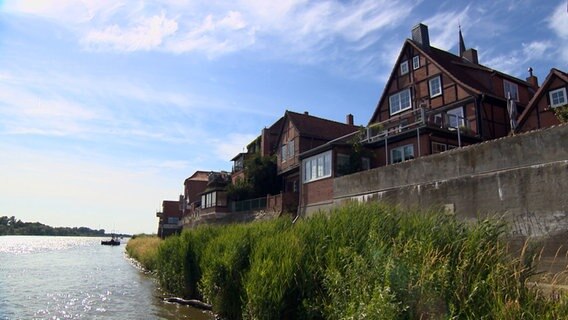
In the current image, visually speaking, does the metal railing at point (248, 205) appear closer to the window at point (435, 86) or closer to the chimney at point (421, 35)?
the window at point (435, 86)

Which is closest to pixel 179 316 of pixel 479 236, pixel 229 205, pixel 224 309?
pixel 224 309

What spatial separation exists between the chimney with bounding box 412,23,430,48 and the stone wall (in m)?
17.1

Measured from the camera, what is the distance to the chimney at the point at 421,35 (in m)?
31.1

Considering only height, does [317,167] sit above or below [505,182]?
above

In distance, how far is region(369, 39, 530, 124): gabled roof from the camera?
2595 centimetres

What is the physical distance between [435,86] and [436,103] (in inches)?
48.5

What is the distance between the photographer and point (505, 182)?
502 inches

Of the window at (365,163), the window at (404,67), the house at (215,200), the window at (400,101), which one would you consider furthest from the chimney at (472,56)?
the house at (215,200)

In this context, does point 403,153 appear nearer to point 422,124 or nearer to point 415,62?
point 422,124

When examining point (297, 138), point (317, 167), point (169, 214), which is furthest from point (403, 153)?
point (169, 214)

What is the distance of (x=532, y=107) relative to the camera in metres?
23.7

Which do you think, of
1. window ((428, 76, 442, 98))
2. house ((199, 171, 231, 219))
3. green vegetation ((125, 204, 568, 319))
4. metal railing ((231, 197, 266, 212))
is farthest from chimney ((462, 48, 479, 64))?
green vegetation ((125, 204, 568, 319))

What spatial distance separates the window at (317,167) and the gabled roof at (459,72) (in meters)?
8.35

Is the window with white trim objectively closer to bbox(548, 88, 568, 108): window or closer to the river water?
the river water
